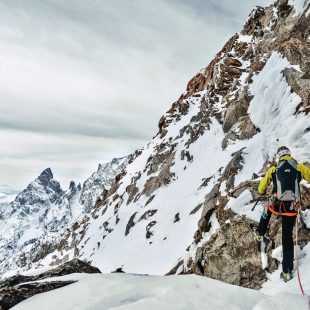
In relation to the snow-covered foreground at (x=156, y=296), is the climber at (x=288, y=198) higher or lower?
higher

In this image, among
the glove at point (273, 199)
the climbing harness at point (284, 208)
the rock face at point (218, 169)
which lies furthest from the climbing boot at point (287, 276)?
the rock face at point (218, 169)

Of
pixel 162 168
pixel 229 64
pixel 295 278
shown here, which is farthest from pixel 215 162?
pixel 295 278

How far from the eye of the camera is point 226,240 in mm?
18531

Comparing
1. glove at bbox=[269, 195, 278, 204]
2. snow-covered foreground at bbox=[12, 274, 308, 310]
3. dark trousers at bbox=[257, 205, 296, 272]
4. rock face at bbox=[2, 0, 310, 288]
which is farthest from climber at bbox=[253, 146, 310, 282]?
rock face at bbox=[2, 0, 310, 288]

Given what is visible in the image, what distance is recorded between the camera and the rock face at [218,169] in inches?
750

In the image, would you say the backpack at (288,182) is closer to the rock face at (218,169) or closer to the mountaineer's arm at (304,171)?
the mountaineer's arm at (304,171)

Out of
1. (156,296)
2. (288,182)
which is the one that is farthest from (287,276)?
(156,296)

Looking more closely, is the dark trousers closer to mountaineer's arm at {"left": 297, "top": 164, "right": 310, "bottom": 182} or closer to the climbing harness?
the climbing harness

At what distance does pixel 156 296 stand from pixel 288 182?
519 centimetres

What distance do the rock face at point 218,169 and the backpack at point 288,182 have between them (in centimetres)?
412

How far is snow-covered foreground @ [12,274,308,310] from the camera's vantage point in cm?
834

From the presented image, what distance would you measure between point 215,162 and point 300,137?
69.1ft

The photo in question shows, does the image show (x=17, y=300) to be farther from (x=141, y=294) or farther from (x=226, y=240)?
(x=226, y=240)

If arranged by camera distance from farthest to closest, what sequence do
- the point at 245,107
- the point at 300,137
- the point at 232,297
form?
the point at 245,107 < the point at 300,137 < the point at 232,297
